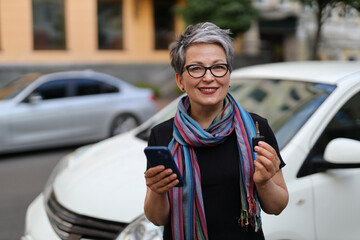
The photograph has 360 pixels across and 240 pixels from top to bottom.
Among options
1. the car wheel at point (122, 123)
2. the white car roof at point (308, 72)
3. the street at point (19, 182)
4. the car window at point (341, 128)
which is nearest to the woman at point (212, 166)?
the car window at point (341, 128)

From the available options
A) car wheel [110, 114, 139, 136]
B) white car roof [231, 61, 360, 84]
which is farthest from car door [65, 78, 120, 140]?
white car roof [231, 61, 360, 84]

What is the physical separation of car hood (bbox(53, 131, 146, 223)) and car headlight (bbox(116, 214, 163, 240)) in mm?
95

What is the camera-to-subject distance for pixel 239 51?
72.3 ft

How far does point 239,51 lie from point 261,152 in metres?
20.9

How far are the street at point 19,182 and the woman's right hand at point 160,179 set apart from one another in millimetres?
3178

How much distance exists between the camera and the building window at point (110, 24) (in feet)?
60.5

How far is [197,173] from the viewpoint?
1.74 meters

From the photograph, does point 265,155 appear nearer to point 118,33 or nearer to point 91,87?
point 91,87

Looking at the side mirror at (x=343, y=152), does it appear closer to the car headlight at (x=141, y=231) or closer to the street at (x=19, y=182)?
the car headlight at (x=141, y=231)

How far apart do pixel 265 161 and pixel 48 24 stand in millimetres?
17089

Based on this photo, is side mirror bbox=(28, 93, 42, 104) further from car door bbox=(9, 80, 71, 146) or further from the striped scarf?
the striped scarf

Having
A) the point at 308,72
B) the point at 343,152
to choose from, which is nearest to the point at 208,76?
the point at 343,152

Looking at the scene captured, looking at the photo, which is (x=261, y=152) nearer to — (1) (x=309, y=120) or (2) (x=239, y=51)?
(1) (x=309, y=120)

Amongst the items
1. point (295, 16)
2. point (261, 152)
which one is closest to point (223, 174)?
point (261, 152)
